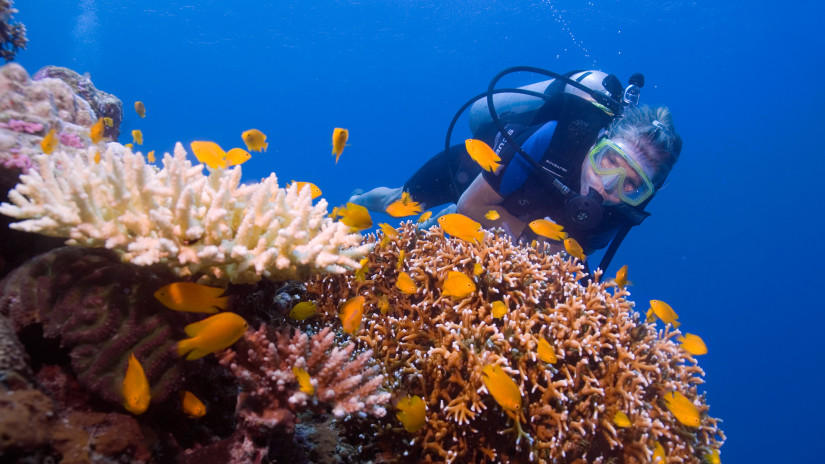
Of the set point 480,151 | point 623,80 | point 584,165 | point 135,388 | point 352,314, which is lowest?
point 135,388

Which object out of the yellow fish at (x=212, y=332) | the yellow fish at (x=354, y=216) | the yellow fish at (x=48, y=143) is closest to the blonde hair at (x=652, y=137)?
the yellow fish at (x=354, y=216)

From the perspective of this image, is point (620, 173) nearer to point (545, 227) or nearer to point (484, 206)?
point (545, 227)

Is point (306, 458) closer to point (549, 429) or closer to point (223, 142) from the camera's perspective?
point (549, 429)

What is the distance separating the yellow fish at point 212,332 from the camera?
185 cm

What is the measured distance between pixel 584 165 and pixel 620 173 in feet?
1.40

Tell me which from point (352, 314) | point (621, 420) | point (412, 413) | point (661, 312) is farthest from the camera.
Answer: point (661, 312)

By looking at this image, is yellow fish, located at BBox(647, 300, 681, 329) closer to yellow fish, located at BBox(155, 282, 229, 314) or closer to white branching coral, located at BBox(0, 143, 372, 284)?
white branching coral, located at BBox(0, 143, 372, 284)

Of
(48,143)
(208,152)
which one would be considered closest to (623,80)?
(208,152)

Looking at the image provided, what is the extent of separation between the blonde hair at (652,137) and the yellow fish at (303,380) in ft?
14.5

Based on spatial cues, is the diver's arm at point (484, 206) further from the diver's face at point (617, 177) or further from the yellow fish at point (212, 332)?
the yellow fish at point (212, 332)

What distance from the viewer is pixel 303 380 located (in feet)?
6.79

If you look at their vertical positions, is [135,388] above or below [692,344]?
below

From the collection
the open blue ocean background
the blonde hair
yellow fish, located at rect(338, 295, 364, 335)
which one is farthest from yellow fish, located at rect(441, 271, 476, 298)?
the open blue ocean background

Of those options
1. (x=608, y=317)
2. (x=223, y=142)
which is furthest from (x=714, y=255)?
(x=223, y=142)
